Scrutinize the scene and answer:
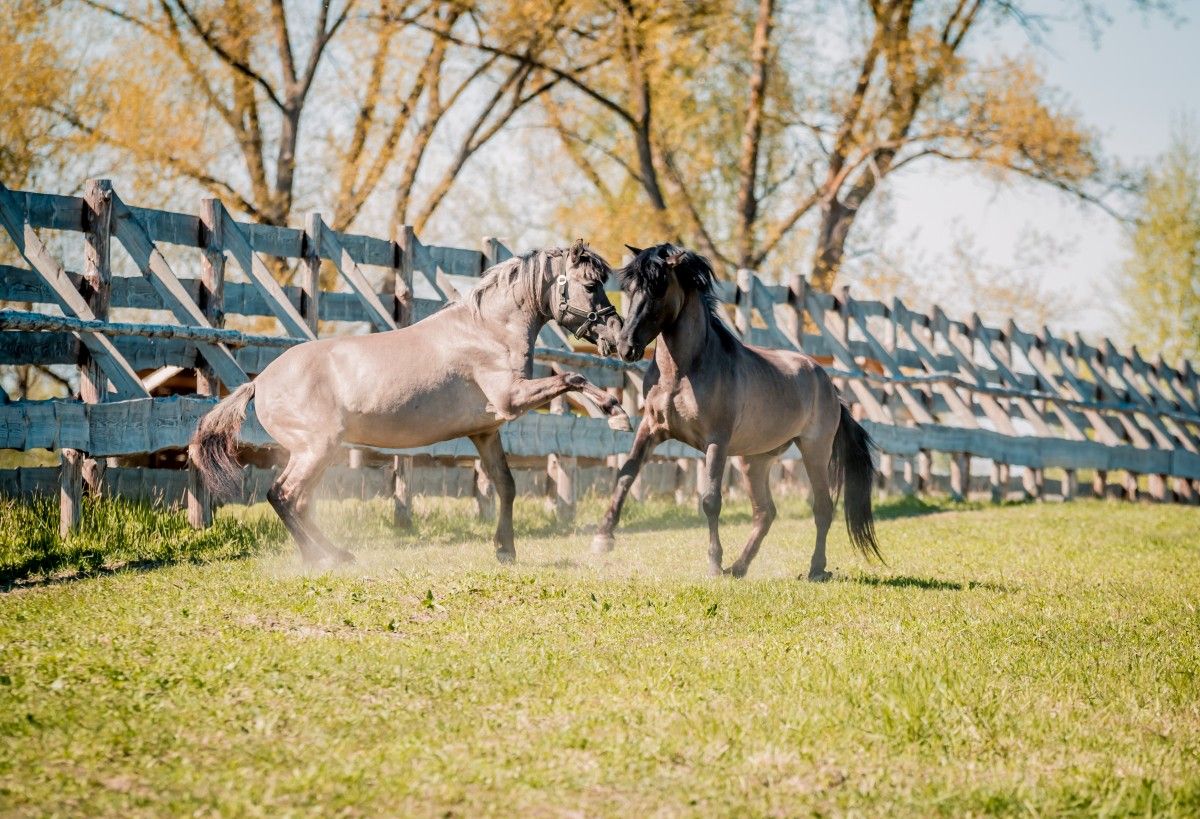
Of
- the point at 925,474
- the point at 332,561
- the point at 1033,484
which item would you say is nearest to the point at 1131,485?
the point at 1033,484

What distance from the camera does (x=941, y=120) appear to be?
2500 cm

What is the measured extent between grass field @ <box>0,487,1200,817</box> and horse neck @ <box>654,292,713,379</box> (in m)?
1.63

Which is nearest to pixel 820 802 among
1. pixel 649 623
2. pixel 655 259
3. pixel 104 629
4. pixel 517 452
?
pixel 649 623

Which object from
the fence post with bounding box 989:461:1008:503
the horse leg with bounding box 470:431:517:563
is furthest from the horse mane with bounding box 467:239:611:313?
the fence post with bounding box 989:461:1008:503

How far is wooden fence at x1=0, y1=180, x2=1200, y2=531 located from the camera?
9.72 m

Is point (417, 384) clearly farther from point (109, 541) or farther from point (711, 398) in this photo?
A: point (109, 541)

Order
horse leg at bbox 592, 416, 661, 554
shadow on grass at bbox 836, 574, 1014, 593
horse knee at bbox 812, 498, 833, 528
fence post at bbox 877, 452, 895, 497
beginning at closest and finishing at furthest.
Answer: shadow on grass at bbox 836, 574, 1014, 593 → horse leg at bbox 592, 416, 661, 554 → horse knee at bbox 812, 498, 833, 528 → fence post at bbox 877, 452, 895, 497

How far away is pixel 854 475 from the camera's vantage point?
10641 mm

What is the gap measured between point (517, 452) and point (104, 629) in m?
6.69

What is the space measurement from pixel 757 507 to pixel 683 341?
1.74 metres

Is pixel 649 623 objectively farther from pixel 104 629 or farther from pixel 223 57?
pixel 223 57

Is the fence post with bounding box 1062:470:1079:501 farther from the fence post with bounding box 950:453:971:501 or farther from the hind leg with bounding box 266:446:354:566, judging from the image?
the hind leg with bounding box 266:446:354:566

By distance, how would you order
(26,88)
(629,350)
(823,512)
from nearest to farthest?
1. (629,350)
2. (823,512)
3. (26,88)

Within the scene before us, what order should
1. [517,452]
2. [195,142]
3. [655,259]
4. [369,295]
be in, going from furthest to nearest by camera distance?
[195,142] → [517,452] → [369,295] → [655,259]
